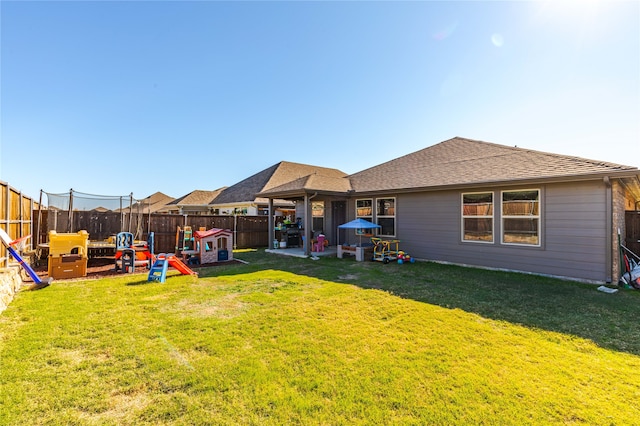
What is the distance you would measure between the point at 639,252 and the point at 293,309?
11.9 metres

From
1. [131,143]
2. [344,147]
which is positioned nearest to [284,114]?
→ [344,147]

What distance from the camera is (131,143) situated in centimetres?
1570

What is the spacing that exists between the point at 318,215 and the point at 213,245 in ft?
19.2

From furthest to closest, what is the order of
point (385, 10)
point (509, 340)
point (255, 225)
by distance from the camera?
point (255, 225), point (385, 10), point (509, 340)

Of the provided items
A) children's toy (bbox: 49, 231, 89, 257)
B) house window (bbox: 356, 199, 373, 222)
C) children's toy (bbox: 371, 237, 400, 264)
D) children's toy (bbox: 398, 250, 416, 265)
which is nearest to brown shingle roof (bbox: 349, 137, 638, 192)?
house window (bbox: 356, 199, 373, 222)

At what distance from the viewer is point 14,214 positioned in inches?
276

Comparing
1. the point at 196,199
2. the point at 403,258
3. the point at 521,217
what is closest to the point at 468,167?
the point at 521,217

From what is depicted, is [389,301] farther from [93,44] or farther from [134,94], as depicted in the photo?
[134,94]

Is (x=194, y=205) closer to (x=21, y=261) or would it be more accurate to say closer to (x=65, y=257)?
(x=65, y=257)

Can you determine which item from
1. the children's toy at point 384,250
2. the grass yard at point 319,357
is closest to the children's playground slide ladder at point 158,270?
the grass yard at point 319,357

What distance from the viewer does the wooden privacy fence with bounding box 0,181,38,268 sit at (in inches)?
241

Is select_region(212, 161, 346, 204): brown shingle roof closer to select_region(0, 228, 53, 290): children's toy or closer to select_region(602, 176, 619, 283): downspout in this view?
select_region(0, 228, 53, 290): children's toy

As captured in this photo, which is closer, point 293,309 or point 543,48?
point 293,309

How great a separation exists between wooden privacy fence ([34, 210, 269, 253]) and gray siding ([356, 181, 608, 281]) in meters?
9.37
